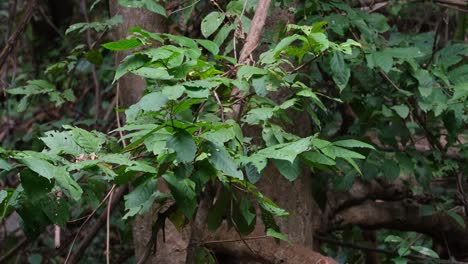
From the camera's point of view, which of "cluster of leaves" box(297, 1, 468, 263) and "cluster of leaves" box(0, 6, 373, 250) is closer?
"cluster of leaves" box(0, 6, 373, 250)

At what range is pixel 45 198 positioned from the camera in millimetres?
1353

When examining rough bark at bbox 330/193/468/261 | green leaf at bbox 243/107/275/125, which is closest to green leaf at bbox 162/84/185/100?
green leaf at bbox 243/107/275/125

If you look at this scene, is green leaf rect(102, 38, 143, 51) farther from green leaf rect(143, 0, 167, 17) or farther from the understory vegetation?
green leaf rect(143, 0, 167, 17)

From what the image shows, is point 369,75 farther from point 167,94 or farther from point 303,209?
point 167,94

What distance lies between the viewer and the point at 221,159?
134 centimetres

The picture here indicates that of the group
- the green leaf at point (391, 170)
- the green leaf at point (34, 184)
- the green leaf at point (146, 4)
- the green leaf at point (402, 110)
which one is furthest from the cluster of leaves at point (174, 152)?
the green leaf at point (391, 170)

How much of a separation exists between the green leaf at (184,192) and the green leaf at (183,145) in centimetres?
11

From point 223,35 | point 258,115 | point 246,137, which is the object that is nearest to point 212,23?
point 223,35

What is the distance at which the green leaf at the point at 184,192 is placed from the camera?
1386 mm

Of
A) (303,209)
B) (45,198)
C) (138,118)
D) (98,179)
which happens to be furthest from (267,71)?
(303,209)

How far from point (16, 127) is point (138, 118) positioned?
2.19 meters

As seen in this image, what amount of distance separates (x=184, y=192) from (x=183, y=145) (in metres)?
0.15

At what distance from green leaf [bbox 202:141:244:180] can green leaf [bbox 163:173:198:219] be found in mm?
78

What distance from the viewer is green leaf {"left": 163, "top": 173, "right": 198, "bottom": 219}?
1.39 m
